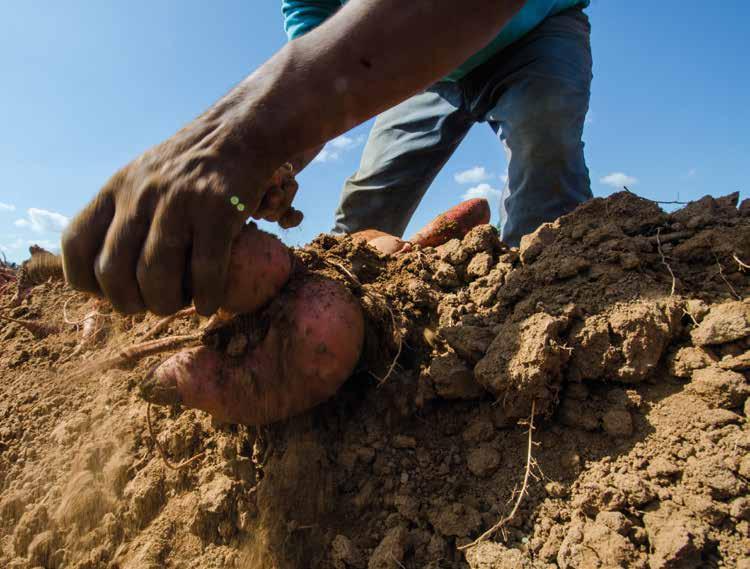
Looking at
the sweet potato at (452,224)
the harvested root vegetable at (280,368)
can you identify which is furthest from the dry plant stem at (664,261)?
the sweet potato at (452,224)

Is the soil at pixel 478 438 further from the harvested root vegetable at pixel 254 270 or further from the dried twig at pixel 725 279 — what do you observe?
the harvested root vegetable at pixel 254 270

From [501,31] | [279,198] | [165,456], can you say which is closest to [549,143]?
[501,31]

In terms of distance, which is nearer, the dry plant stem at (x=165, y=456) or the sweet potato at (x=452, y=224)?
the dry plant stem at (x=165, y=456)

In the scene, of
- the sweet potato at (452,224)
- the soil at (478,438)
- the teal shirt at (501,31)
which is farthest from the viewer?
the sweet potato at (452,224)

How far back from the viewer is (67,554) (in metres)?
1.41

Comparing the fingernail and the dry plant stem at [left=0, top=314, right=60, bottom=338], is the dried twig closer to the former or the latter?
the fingernail

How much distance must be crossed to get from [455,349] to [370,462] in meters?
0.38

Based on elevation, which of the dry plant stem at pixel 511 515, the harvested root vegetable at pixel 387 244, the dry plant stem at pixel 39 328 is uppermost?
the harvested root vegetable at pixel 387 244

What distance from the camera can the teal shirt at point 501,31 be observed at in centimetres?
228

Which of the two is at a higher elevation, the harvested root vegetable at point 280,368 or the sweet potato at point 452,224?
the sweet potato at point 452,224

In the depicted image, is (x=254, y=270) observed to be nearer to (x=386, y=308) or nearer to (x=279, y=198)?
(x=279, y=198)

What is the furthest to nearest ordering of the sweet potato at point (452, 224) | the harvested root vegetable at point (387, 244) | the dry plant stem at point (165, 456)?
the sweet potato at point (452, 224)
the harvested root vegetable at point (387, 244)
the dry plant stem at point (165, 456)

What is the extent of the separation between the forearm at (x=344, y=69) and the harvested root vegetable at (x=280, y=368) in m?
0.50

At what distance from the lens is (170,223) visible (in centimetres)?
103
